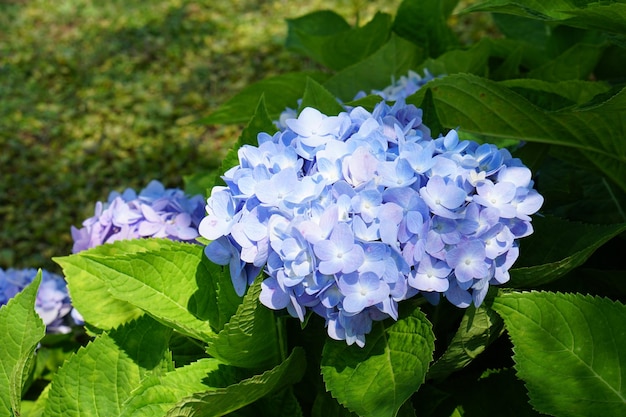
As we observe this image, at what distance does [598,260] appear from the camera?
144 cm

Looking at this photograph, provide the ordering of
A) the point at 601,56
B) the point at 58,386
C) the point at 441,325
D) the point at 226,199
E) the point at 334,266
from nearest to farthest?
the point at 334,266, the point at 226,199, the point at 58,386, the point at 441,325, the point at 601,56

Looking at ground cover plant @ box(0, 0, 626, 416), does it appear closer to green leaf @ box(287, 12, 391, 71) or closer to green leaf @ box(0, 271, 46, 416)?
green leaf @ box(0, 271, 46, 416)

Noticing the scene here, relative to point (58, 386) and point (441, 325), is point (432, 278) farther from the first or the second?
point (58, 386)

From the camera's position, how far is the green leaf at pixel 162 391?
1.01 m

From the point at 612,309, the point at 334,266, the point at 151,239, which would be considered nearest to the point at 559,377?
the point at 612,309

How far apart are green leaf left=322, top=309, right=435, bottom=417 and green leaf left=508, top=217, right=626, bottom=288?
0.17 m

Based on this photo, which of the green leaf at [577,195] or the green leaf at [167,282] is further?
the green leaf at [577,195]

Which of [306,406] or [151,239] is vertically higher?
[151,239]

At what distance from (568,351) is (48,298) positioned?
1123 millimetres

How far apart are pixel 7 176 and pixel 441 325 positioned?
300 cm

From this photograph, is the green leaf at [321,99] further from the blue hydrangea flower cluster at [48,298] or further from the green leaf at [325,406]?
the blue hydrangea flower cluster at [48,298]

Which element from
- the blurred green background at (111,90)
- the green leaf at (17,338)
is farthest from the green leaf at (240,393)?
the blurred green background at (111,90)

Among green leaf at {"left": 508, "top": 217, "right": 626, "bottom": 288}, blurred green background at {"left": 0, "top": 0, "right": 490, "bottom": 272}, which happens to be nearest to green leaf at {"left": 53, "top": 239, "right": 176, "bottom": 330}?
green leaf at {"left": 508, "top": 217, "right": 626, "bottom": 288}

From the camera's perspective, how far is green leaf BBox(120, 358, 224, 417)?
1.01m
